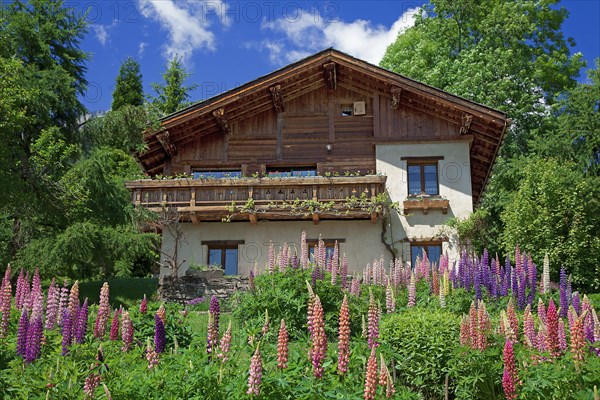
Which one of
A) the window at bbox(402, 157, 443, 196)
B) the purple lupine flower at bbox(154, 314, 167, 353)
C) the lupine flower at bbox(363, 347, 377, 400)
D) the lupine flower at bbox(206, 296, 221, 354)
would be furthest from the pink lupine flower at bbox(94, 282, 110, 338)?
the window at bbox(402, 157, 443, 196)

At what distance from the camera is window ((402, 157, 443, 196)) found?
25047mm

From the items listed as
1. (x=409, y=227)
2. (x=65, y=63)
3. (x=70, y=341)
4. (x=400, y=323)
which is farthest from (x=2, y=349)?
(x=65, y=63)

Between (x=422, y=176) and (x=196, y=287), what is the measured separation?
31.0 feet

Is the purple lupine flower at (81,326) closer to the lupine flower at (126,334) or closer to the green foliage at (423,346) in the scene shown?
the lupine flower at (126,334)

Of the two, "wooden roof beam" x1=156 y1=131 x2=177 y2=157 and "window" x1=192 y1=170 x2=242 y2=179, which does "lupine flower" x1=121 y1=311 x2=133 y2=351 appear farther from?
"window" x1=192 y1=170 x2=242 y2=179

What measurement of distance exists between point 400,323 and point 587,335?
9.49 feet

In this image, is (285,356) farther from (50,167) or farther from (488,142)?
(488,142)

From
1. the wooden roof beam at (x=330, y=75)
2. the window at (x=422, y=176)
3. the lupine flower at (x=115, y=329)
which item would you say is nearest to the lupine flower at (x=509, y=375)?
the lupine flower at (x=115, y=329)

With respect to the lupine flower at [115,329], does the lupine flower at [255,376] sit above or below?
below

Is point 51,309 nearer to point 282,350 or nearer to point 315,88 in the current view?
point 282,350

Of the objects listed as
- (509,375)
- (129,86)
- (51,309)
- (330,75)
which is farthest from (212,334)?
(129,86)

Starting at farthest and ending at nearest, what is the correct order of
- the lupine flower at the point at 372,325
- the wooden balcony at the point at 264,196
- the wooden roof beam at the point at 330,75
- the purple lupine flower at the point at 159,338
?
the wooden roof beam at the point at 330,75
the wooden balcony at the point at 264,196
the lupine flower at the point at 372,325
the purple lupine flower at the point at 159,338

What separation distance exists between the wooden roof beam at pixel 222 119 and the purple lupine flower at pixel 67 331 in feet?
55.6

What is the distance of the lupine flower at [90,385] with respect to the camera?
257 inches
